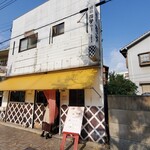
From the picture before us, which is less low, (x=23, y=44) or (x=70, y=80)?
(x=23, y=44)

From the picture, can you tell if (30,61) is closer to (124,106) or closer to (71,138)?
(71,138)

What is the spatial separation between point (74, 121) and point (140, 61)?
13298 millimetres

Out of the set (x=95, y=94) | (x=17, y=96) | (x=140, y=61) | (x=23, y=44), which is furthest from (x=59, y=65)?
(x=140, y=61)

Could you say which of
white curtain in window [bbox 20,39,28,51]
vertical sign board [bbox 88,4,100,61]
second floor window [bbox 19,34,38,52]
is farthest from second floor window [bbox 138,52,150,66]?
white curtain in window [bbox 20,39,28,51]

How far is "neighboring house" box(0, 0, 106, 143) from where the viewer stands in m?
6.64

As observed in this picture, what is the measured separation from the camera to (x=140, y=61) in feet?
52.2

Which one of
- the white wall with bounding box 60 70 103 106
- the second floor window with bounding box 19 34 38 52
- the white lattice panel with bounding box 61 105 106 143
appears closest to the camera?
the white lattice panel with bounding box 61 105 106 143

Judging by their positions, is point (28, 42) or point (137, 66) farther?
point (137, 66)

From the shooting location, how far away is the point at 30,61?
9.97 m

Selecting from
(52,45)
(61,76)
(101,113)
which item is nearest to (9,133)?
(61,76)

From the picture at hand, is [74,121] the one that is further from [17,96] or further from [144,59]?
[144,59]

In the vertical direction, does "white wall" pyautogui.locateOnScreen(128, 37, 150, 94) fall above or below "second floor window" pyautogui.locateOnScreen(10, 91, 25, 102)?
above

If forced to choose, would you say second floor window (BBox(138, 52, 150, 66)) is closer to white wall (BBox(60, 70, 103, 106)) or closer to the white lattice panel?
white wall (BBox(60, 70, 103, 106))

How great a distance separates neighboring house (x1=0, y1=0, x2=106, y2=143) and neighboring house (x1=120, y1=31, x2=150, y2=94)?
10462 millimetres
